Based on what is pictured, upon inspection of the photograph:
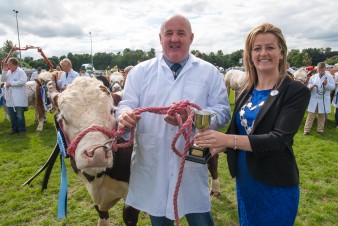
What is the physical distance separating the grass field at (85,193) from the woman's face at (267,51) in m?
2.93

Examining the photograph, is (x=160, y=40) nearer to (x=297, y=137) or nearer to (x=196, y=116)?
(x=196, y=116)

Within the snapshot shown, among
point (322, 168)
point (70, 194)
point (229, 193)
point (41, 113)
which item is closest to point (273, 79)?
point (229, 193)

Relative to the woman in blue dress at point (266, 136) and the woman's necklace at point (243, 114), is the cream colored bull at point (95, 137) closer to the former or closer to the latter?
the woman in blue dress at point (266, 136)

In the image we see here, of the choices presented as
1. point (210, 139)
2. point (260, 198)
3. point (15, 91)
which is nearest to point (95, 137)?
point (210, 139)

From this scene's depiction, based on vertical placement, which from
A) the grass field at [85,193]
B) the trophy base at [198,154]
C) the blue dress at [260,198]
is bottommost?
the grass field at [85,193]

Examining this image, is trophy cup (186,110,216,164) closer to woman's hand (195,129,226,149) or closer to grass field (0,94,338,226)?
woman's hand (195,129,226,149)

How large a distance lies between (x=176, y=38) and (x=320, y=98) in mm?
9058

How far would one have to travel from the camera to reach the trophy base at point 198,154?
204 cm

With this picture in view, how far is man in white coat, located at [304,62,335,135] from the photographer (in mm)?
9602

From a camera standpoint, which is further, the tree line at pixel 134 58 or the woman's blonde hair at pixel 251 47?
the tree line at pixel 134 58

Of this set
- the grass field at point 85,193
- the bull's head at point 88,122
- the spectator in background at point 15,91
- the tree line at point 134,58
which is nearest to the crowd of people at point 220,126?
the bull's head at point 88,122

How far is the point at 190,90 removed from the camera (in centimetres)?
245

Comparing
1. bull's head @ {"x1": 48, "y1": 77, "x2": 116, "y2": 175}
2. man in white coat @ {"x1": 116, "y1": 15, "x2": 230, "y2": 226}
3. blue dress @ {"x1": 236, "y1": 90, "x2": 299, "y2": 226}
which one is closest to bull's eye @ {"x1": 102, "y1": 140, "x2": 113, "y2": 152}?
bull's head @ {"x1": 48, "y1": 77, "x2": 116, "y2": 175}

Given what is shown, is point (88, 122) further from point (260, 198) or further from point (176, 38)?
point (260, 198)
